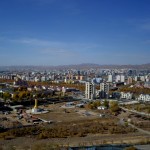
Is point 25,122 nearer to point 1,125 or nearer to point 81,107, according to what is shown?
point 1,125

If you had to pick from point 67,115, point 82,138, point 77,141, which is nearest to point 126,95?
point 67,115

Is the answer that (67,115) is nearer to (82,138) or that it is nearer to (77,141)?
(82,138)

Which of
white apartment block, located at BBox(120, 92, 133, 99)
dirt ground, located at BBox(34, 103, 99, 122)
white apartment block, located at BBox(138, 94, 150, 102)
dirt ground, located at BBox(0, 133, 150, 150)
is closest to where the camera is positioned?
dirt ground, located at BBox(0, 133, 150, 150)

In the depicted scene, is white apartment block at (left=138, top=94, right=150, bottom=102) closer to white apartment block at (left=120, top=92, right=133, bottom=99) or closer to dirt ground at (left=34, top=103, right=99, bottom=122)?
white apartment block at (left=120, top=92, right=133, bottom=99)

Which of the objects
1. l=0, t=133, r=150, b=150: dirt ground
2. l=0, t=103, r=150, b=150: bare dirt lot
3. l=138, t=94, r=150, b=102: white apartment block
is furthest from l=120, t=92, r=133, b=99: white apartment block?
l=0, t=133, r=150, b=150: dirt ground

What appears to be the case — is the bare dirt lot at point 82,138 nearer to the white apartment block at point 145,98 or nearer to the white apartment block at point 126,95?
the white apartment block at point 145,98

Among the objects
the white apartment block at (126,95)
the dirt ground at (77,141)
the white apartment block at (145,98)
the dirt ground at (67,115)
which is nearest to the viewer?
the dirt ground at (77,141)

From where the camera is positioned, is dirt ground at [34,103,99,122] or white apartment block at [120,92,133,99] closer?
dirt ground at [34,103,99,122]

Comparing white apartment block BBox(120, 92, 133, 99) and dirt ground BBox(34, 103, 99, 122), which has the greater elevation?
white apartment block BBox(120, 92, 133, 99)

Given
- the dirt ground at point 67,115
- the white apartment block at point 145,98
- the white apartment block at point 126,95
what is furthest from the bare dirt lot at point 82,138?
the white apartment block at point 126,95

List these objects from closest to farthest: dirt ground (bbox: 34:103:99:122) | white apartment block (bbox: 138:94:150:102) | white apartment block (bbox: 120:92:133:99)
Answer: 1. dirt ground (bbox: 34:103:99:122)
2. white apartment block (bbox: 138:94:150:102)
3. white apartment block (bbox: 120:92:133:99)

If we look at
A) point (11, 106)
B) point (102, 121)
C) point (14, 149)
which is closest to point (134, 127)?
point (102, 121)

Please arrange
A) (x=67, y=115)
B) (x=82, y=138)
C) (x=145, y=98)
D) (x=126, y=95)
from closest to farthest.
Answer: (x=82, y=138) < (x=67, y=115) < (x=145, y=98) < (x=126, y=95)
